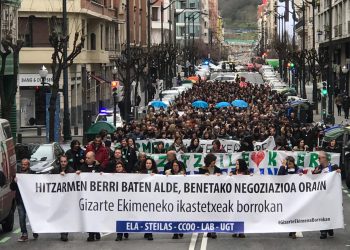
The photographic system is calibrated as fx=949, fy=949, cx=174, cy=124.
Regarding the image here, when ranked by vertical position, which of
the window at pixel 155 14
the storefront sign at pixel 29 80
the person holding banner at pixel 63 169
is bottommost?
the person holding banner at pixel 63 169

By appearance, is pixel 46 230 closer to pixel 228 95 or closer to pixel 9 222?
pixel 9 222

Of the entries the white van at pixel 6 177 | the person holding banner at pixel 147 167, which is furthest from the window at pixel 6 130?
the person holding banner at pixel 147 167

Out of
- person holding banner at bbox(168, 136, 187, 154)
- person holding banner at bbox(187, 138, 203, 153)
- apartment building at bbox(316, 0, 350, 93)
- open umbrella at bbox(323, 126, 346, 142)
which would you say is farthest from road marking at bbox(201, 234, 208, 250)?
apartment building at bbox(316, 0, 350, 93)

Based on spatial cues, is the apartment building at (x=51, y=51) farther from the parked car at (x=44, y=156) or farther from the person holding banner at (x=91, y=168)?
the person holding banner at (x=91, y=168)

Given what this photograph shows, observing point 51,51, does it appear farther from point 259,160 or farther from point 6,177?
point 6,177

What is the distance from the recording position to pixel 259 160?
22266 mm

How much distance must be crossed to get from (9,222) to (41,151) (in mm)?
7099

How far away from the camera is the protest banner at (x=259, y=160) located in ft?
71.4

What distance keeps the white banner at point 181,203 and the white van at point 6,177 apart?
34.8 inches

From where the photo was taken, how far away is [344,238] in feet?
51.8

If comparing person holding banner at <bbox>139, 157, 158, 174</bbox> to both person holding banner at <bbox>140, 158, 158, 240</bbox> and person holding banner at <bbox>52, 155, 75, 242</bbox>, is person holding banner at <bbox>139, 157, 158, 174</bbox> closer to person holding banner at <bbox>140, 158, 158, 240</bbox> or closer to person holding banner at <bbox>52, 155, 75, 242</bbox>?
person holding banner at <bbox>140, 158, 158, 240</bbox>

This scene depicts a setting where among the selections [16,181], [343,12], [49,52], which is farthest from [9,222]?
[343,12]

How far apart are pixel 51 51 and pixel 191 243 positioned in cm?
3848

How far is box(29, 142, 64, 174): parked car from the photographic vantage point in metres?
23.1
